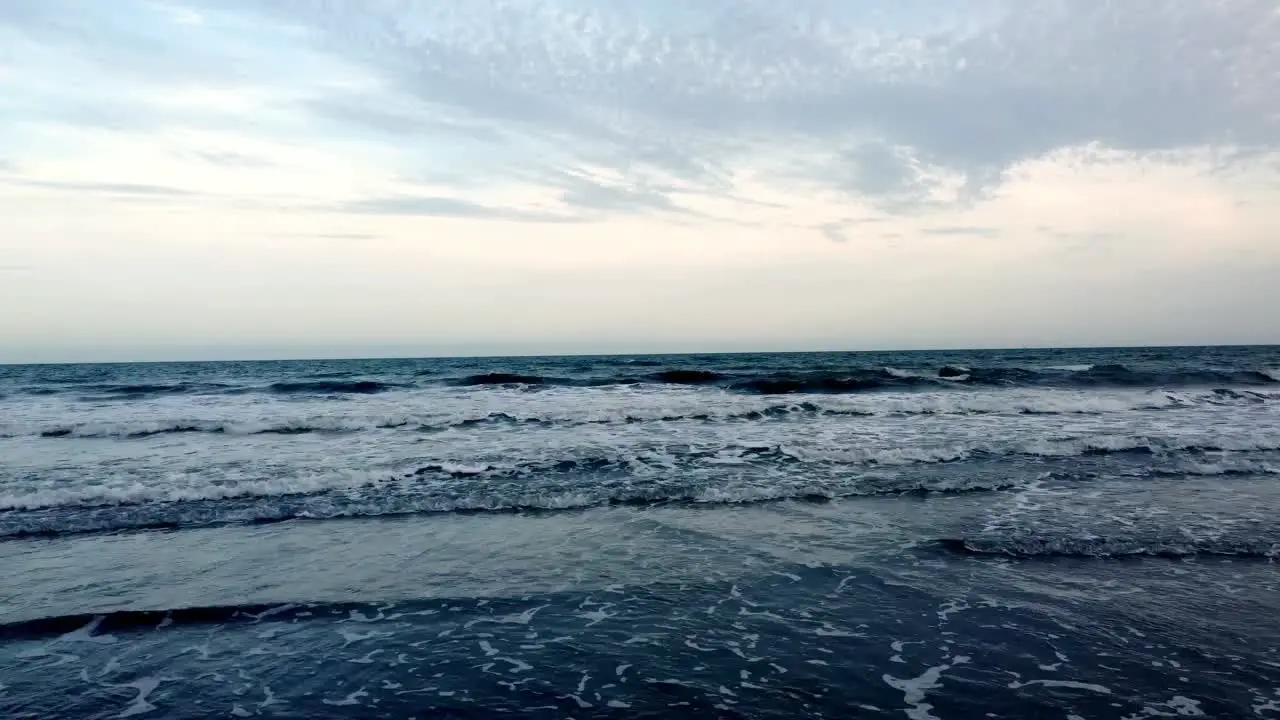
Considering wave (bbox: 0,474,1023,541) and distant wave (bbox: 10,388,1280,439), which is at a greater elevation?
distant wave (bbox: 10,388,1280,439)

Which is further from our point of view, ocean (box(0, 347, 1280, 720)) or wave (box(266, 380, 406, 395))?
wave (box(266, 380, 406, 395))

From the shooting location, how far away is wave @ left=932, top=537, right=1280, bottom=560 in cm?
820

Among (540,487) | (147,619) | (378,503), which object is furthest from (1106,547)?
(147,619)

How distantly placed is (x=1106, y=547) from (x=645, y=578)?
18.0ft

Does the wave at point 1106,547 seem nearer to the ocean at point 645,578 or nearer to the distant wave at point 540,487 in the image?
the ocean at point 645,578

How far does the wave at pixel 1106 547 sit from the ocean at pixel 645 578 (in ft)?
0.15

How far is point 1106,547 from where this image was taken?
8422 millimetres

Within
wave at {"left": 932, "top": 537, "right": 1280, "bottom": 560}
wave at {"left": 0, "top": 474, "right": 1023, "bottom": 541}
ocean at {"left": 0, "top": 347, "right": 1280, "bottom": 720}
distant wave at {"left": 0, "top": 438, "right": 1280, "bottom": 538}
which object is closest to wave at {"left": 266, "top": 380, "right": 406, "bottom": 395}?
ocean at {"left": 0, "top": 347, "right": 1280, "bottom": 720}

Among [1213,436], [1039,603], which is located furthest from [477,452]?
[1213,436]

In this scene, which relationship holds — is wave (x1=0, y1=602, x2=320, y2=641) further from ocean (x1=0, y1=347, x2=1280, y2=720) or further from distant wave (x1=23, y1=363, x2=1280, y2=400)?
distant wave (x1=23, y1=363, x2=1280, y2=400)

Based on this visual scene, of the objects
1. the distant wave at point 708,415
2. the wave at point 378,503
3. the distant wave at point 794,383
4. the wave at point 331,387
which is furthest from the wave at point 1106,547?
the wave at point 331,387

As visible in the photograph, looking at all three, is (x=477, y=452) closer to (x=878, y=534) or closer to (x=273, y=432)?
(x=273, y=432)

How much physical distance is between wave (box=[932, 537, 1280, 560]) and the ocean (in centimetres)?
4

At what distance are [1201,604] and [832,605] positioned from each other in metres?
3.40
